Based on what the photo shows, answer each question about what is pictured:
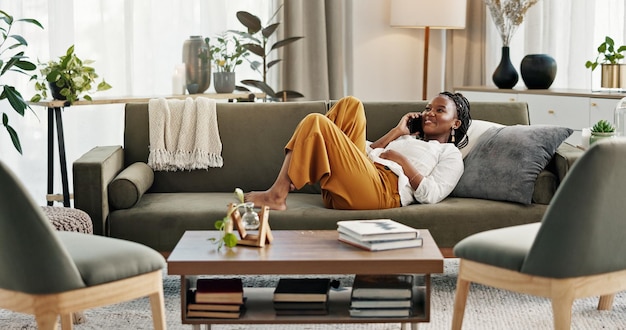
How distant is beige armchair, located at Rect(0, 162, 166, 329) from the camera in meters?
2.19

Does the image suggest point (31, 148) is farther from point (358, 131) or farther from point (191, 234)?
point (191, 234)

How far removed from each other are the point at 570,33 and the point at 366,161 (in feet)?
8.51

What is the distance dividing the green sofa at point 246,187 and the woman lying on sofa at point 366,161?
7 cm

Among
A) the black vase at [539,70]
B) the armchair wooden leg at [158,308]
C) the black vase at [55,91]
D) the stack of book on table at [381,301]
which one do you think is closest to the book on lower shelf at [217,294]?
the armchair wooden leg at [158,308]

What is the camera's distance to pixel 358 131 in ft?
12.2

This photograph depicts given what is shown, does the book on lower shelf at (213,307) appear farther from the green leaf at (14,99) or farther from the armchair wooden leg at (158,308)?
the green leaf at (14,99)

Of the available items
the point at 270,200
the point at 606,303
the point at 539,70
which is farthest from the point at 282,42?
the point at 606,303

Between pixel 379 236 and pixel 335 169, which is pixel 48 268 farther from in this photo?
pixel 335 169

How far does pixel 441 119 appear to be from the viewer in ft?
12.5

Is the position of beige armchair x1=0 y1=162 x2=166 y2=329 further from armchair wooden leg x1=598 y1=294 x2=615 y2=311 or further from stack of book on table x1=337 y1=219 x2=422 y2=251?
armchair wooden leg x1=598 y1=294 x2=615 y2=311

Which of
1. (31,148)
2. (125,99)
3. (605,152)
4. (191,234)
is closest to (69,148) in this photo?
(31,148)

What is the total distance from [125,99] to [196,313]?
2158mm

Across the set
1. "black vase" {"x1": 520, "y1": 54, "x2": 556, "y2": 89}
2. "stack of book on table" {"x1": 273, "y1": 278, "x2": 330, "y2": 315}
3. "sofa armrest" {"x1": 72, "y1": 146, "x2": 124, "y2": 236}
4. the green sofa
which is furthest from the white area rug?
"black vase" {"x1": 520, "y1": 54, "x2": 556, "y2": 89}

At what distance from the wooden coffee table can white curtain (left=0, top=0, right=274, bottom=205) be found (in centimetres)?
278
